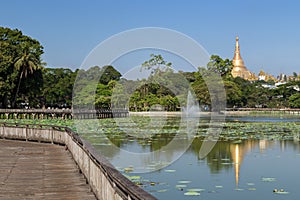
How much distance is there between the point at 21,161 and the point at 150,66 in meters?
83.3

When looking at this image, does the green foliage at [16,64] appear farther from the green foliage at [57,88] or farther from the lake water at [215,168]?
the lake water at [215,168]

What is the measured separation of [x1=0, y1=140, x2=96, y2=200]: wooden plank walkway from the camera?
37.2 feet

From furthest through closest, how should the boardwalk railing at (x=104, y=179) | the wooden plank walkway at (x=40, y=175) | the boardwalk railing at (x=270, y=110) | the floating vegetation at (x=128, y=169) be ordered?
the boardwalk railing at (x=270, y=110) → the floating vegetation at (x=128, y=169) → the wooden plank walkway at (x=40, y=175) → the boardwalk railing at (x=104, y=179)

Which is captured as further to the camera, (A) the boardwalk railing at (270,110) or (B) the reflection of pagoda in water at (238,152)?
(A) the boardwalk railing at (270,110)

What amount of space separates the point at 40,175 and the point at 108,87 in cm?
9062

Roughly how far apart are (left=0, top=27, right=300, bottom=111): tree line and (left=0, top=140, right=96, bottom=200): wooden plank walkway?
4755 cm

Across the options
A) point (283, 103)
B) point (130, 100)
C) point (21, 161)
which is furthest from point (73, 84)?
point (21, 161)

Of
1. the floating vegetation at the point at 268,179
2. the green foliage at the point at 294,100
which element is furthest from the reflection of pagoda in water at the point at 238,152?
the green foliage at the point at 294,100

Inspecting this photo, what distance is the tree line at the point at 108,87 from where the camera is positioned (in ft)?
229

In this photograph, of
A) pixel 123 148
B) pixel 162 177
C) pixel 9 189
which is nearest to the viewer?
pixel 9 189

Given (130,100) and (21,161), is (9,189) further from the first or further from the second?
(130,100)

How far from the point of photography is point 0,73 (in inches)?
2608

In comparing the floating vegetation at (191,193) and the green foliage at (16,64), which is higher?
the green foliage at (16,64)

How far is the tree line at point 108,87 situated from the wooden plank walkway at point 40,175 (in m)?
47.6
